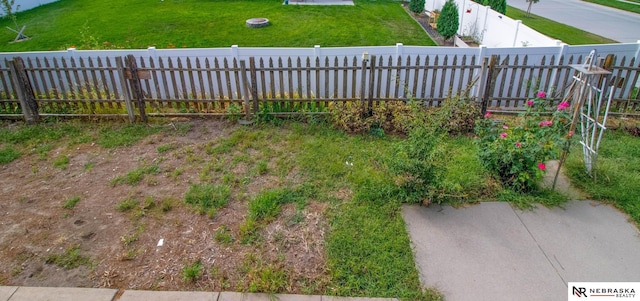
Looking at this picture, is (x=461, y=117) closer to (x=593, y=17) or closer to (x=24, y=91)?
(x=24, y=91)

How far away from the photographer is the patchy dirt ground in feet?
10.9

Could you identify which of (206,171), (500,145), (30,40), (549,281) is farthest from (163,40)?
(549,281)

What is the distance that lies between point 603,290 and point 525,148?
1.60 m

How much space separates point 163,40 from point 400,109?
999 cm

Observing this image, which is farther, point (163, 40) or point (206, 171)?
point (163, 40)

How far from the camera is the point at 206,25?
15109mm

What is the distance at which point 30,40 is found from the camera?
42.9 feet

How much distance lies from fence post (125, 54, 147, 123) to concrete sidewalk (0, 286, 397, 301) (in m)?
3.70

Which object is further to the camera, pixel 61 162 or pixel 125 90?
pixel 125 90

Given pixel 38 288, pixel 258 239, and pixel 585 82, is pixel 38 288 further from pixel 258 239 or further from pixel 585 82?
pixel 585 82

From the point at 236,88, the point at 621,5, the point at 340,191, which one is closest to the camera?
the point at 340,191

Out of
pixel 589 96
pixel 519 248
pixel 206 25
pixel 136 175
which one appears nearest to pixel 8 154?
pixel 136 175

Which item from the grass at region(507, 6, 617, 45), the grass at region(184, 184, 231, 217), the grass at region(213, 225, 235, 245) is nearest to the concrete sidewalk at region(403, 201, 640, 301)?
the grass at region(213, 225, 235, 245)

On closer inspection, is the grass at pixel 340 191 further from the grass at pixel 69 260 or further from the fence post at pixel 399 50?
the fence post at pixel 399 50
